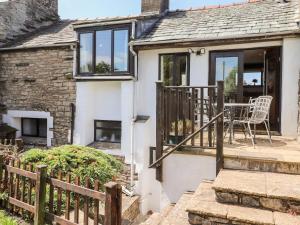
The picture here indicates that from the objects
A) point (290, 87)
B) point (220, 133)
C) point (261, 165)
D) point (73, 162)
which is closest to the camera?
point (261, 165)

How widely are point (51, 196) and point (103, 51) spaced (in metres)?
6.58

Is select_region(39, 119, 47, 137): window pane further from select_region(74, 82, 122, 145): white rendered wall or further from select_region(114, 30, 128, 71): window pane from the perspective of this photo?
select_region(114, 30, 128, 71): window pane

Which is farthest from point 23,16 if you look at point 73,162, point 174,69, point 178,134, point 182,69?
point 178,134

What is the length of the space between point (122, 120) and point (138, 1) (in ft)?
18.1

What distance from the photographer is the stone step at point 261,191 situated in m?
3.12

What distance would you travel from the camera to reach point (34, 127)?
1117 cm

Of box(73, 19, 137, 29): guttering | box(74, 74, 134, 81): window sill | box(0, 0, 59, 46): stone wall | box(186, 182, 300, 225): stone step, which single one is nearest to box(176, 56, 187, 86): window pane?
box(74, 74, 134, 81): window sill

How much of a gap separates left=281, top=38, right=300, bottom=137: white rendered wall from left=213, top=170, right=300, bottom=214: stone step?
398 cm

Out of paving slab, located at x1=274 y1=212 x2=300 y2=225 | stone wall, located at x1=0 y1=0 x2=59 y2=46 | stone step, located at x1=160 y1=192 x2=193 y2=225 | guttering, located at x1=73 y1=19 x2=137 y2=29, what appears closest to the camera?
paving slab, located at x1=274 y1=212 x2=300 y2=225

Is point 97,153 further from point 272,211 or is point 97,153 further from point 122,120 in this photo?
point 272,211

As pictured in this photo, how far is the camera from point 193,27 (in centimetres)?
898

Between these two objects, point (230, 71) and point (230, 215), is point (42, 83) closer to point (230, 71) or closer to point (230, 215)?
point (230, 71)

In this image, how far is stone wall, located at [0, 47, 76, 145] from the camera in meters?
10.0

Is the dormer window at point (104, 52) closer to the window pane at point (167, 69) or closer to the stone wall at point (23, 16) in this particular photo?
the window pane at point (167, 69)
